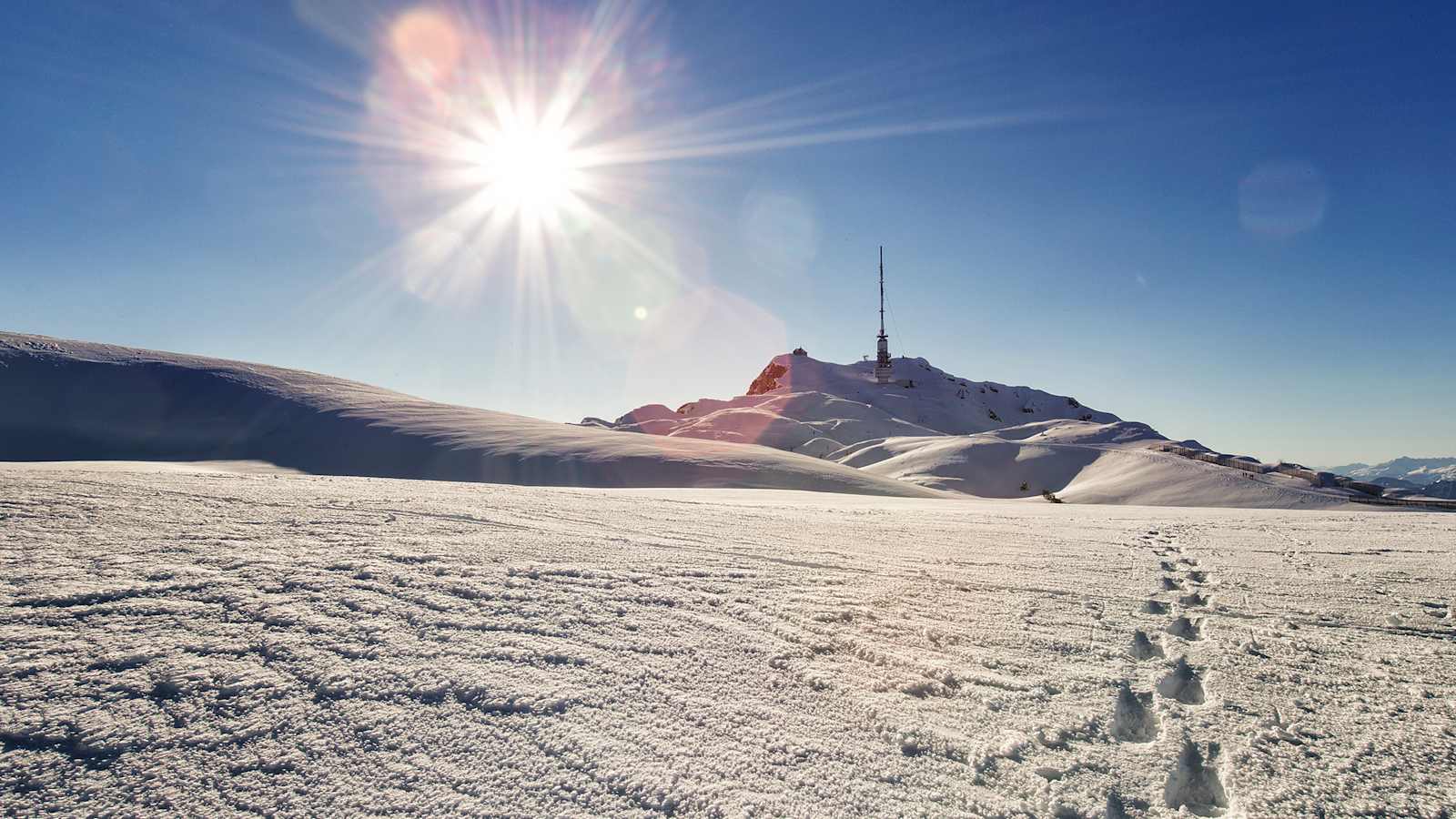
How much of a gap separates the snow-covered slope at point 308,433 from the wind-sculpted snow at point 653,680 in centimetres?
1351

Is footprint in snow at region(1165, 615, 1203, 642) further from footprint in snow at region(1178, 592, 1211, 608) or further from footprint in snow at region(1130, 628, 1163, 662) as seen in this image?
footprint in snow at region(1178, 592, 1211, 608)

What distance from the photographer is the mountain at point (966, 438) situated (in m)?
23.0

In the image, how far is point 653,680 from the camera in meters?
2.31

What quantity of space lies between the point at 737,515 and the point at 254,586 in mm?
4957

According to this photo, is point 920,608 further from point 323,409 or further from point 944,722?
point 323,409

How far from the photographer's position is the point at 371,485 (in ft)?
23.7

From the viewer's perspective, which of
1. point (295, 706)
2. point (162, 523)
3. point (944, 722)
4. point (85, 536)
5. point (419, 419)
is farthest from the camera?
point (419, 419)

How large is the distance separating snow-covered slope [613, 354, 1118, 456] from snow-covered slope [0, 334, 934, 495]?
21.4 meters

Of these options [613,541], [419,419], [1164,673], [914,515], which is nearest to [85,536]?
[613,541]

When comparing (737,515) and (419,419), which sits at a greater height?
(419,419)

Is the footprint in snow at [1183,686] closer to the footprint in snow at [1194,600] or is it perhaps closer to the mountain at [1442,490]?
the footprint in snow at [1194,600]

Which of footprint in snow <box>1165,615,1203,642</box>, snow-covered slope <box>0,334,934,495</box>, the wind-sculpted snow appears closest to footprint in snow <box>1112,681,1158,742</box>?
the wind-sculpted snow

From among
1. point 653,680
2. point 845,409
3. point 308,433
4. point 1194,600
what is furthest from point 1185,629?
point 845,409

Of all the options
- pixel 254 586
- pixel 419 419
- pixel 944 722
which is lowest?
pixel 944 722
